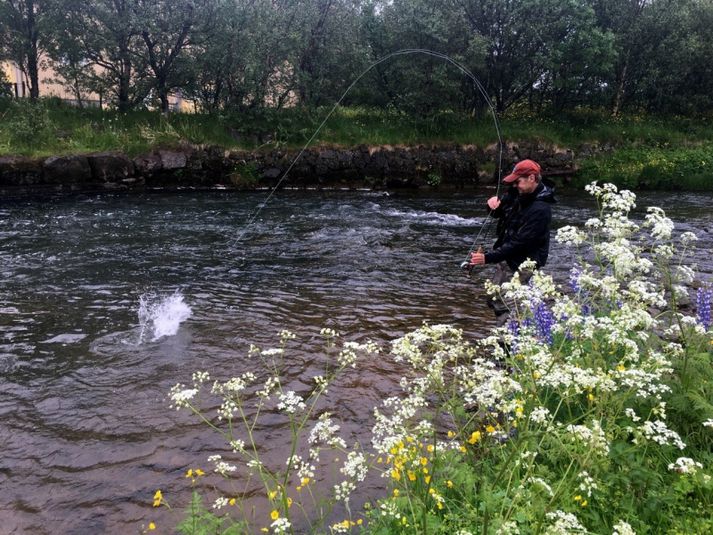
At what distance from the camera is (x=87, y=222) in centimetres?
1400

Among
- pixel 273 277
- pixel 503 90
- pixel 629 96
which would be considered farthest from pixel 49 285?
pixel 629 96

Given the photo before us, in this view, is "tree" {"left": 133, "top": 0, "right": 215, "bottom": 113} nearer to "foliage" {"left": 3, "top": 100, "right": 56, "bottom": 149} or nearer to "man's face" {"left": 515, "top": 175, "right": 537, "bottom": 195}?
"foliage" {"left": 3, "top": 100, "right": 56, "bottom": 149}

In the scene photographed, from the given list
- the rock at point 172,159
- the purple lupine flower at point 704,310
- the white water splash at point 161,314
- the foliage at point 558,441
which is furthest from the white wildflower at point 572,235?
the rock at point 172,159

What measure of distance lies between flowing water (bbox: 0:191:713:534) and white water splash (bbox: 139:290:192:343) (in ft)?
0.10

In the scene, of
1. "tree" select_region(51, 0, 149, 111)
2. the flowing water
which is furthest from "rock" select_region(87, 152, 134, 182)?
"tree" select_region(51, 0, 149, 111)

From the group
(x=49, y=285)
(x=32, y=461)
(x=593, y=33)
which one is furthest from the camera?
(x=593, y=33)

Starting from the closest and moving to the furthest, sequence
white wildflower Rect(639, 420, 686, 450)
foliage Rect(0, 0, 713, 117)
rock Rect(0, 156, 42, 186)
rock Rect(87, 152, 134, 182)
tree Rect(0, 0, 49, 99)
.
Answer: white wildflower Rect(639, 420, 686, 450) → rock Rect(0, 156, 42, 186) → rock Rect(87, 152, 134, 182) → tree Rect(0, 0, 49, 99) → foliage Rect(0, 0, 713, 117)

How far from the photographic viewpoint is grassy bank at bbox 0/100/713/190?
1981 centimetres

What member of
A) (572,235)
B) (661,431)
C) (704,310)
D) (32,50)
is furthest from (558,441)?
(32,50)

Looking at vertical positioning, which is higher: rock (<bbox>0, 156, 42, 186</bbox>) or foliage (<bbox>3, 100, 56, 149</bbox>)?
foliage (<bbox>3, 100, 56, 149</bbox>)

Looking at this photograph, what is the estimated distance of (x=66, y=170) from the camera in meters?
18.5

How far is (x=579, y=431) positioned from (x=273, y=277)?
8106 millimetres

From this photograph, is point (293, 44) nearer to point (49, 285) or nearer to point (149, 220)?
point (149, 220)

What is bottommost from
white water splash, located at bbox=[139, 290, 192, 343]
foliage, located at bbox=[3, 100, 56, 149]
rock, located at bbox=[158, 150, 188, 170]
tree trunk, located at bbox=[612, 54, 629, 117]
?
white water splash, located at bbox=[139, 290, 192, 343]
